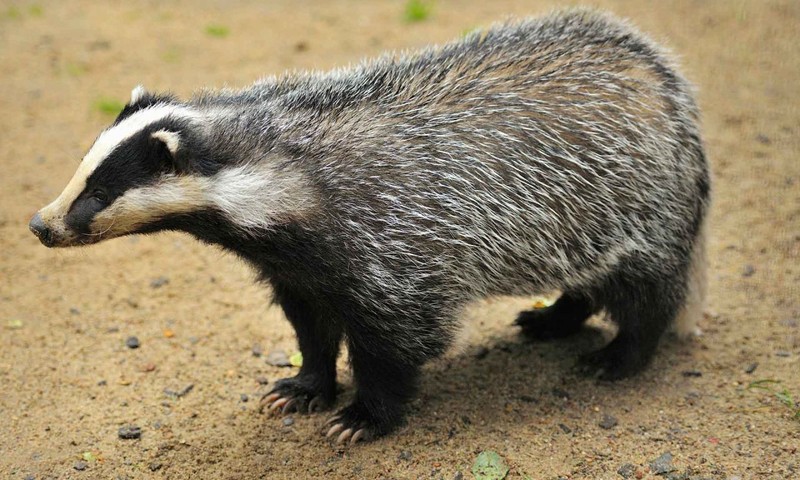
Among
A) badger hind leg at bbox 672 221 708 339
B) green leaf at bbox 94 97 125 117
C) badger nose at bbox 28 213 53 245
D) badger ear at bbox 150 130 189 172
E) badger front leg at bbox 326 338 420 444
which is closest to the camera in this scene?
badger ear at bbox 150 130 189 172

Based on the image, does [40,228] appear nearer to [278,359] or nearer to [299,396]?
[299,396]

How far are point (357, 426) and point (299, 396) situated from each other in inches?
23.7

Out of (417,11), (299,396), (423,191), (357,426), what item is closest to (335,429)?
(357,426)

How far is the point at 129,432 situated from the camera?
5.72 m

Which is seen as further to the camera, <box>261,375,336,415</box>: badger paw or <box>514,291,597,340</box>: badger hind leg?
<box>514,291,597,340</box>: badger hind leg

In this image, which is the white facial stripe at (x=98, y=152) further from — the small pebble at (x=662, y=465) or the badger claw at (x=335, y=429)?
the small pebble at (x=662, y=465)

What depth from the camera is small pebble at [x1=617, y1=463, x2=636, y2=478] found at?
5219 millimetres

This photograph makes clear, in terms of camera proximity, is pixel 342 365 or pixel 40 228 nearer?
pixel 40 228

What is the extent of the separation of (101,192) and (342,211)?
1.39m

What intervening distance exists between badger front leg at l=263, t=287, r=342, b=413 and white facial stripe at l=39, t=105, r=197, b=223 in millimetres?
1454

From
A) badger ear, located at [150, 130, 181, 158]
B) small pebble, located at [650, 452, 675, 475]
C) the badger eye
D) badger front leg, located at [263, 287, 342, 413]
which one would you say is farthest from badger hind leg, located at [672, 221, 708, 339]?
the badger eye

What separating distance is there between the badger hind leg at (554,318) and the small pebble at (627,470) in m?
1.71

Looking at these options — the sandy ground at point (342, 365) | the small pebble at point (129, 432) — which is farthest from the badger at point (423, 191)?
the small pebble at point (129, 432)

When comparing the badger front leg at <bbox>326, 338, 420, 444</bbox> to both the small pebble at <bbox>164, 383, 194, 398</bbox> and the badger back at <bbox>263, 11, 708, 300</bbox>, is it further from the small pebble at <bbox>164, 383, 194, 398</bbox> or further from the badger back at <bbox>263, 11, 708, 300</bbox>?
the small pebble at <bbox>164, 383, 194, 398</bbox>
